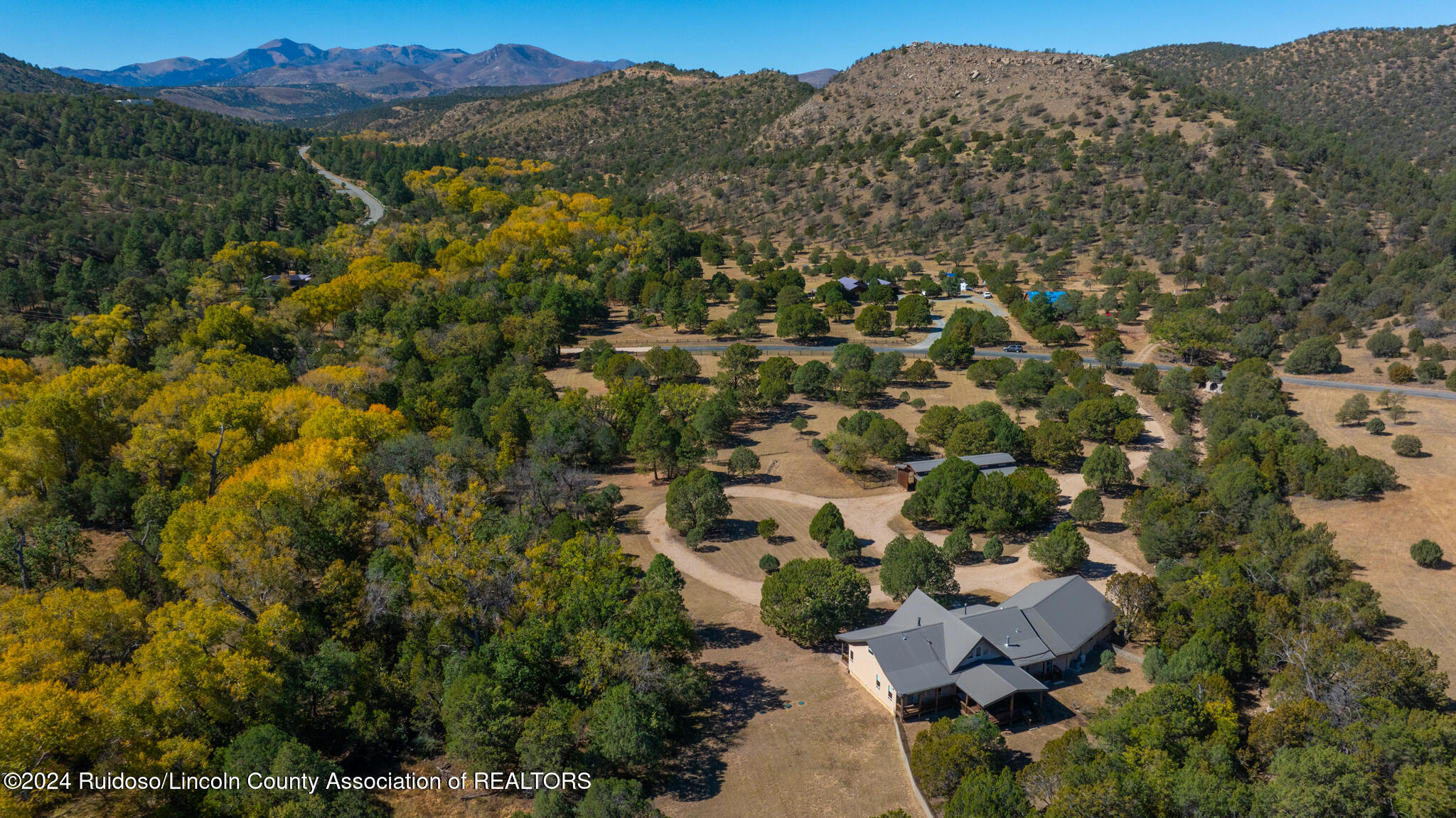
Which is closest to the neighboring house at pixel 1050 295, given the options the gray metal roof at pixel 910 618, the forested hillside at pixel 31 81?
the gray metal roof at pixel 910 618

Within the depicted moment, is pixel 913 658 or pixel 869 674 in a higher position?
pixel 913 658

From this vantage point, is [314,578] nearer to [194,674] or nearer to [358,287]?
[194,674]

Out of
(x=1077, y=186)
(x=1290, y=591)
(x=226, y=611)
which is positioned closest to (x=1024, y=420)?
(x=1290, y=591)

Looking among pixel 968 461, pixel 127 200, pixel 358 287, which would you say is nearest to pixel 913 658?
pixel 968 461

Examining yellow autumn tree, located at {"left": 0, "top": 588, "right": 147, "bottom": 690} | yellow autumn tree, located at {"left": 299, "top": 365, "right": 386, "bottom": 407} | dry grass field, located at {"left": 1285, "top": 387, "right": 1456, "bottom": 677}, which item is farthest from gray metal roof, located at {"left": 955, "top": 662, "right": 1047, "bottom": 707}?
yellow autumn tree, located at {"left": 299, "top": 365, "right": 386, "bottom": 407}

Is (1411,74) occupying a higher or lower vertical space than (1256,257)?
higher

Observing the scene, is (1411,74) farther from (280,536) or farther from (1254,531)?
(280,536)

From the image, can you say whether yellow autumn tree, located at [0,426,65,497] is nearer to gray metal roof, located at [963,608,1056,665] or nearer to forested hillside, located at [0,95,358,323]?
forested hillside, located at [0,95,358,323]
